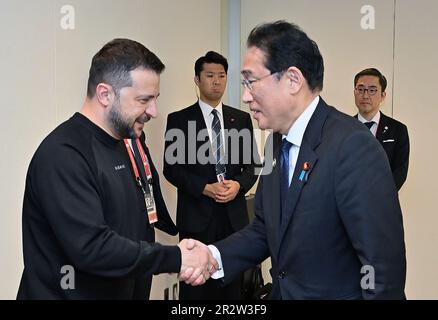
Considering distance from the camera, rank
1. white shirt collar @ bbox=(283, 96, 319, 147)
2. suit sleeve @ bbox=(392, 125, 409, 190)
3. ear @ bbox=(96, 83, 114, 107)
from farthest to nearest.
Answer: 1. suit sleeve @ bbox=(392, 125, 409, 190)
2. ear @ bbox=(96, 83, 114, 107)
3. white shirt collar @ bbox=(283, 96, 319, 147)

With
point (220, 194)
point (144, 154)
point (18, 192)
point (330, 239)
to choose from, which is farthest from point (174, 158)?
point (330, 239)

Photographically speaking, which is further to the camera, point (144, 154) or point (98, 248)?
point (144, 154)

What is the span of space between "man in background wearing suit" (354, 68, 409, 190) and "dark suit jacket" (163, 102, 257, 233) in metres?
0.99

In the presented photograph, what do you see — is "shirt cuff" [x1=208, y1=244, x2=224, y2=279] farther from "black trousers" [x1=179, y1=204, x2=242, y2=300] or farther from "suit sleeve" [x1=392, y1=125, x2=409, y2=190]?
"suit sleeve" [x1=392, y1=125, x2=409, y2=190]

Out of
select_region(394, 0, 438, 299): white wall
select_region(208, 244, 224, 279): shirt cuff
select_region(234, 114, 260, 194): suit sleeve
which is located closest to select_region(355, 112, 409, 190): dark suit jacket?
select_region(394, 0, 438, 299): white wall

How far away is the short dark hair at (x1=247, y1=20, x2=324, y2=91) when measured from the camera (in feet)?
5.43

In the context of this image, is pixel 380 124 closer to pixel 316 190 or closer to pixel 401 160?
pixel 401 160

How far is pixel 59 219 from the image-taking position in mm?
1573

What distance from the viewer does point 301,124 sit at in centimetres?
170

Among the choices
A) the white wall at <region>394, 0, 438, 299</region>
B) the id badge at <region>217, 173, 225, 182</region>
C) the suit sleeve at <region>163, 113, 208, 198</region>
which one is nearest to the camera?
the suit sleeve at <region>163, 113, 208, 198</region>

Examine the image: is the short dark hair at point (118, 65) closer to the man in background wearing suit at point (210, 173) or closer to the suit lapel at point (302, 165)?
the suit lapel at point (302, 165)

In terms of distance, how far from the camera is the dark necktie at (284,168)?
1.69 metres
